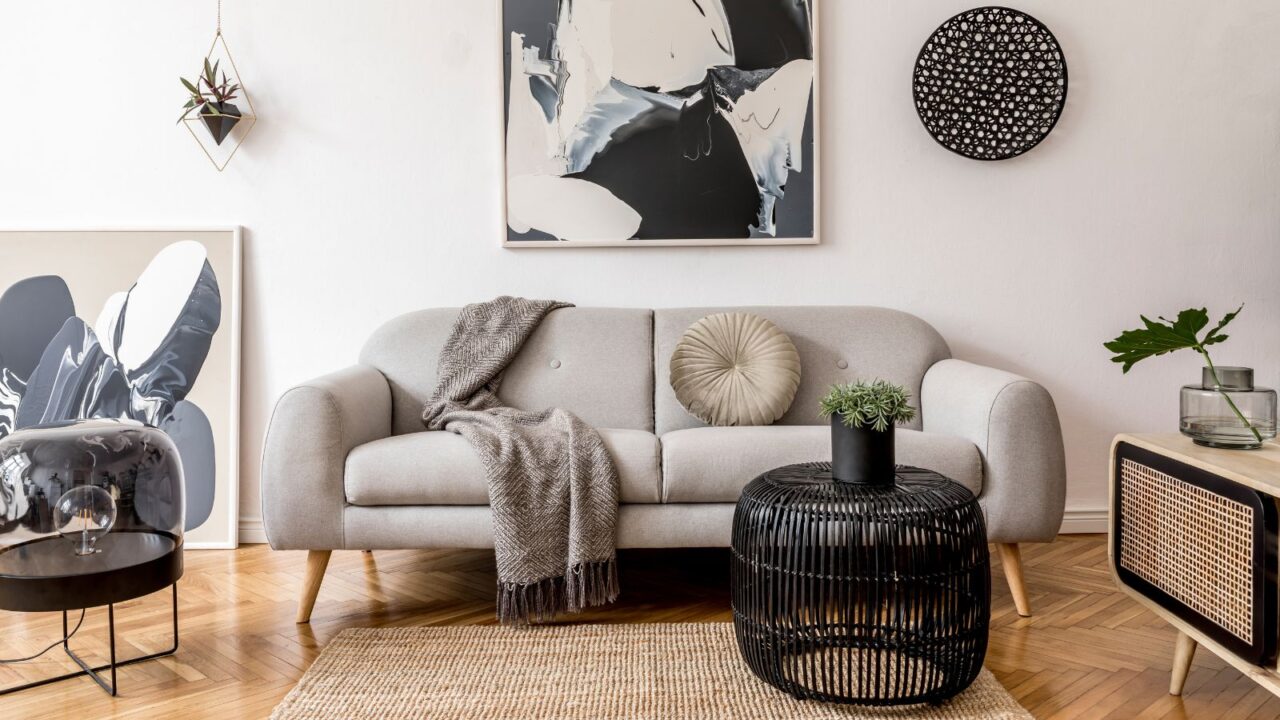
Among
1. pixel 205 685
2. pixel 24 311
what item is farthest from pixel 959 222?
pixel 24 311

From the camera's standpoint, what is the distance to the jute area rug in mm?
1849

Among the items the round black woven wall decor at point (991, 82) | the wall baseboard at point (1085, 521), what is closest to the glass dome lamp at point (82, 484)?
the round black woven wall decor at point (991, 82)

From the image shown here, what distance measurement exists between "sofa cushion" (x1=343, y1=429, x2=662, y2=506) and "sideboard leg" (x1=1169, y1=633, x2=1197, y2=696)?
119cm

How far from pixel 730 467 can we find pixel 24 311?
8.19 ft

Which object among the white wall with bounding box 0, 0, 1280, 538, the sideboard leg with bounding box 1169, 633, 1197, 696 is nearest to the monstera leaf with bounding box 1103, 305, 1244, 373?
the sideboard leg with bounding box 1169, 633, 1197, 696

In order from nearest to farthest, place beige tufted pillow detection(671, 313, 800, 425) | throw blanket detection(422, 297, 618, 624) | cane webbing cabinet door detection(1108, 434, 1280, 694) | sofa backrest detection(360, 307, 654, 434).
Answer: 1. cane webbing cabinet door detection(1108, 434, 1280, 694)
2. throw blanket detection(422, 297, 618, 624)
3. beige tufted pillow detection(671, 313, 800, 425)
4. sofa backrest detection(360, 307, 654, 434)

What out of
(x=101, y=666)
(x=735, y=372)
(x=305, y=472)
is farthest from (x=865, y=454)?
(x=101, y=666)

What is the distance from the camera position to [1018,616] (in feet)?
7.94

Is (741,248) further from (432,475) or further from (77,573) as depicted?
(77,573)

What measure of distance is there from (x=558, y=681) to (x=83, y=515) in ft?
3.50

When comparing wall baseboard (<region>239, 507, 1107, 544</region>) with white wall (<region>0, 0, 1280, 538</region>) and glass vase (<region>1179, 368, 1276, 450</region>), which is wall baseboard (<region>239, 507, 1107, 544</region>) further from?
glass vase (<region>1179, 368, 1276, 450</region>)

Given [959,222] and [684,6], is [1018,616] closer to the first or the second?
[959,222]

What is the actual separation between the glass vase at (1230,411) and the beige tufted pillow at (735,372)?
44.0 inches

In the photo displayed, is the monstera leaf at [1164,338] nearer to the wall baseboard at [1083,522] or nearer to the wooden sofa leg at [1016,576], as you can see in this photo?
the wooden sofa leg at [1016,576]
